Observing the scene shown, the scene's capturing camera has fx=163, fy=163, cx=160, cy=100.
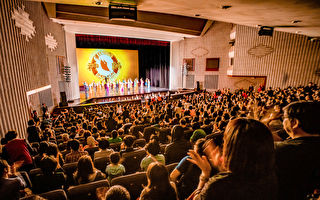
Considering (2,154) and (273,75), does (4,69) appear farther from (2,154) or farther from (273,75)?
(273,75)

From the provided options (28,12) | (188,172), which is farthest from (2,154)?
(28,12)

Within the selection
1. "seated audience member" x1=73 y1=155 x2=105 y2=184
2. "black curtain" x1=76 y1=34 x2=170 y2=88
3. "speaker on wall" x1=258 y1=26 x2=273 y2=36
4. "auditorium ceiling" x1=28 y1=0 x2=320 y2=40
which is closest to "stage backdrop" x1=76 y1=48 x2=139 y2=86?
"black curtain" x1=76 y1=34 x2=170 y2=88

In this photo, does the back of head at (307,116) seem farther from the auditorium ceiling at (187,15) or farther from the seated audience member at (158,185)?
the auditorium ceiling at (187,15)

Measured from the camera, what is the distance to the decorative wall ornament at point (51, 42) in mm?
9682

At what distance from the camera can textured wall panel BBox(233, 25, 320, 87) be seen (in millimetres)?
11305

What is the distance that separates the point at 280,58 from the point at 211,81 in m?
5.87

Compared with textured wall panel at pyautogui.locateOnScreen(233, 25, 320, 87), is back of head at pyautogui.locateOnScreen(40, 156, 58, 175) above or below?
below

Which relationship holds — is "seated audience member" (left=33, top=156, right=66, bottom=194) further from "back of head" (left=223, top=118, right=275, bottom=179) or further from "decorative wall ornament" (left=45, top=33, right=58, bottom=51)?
"decorative wall ornament" (left=45, top=33, right=58, bottom=51)

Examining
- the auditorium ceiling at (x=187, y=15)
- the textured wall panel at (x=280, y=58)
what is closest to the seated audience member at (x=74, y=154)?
the auditorium ceiling at (x=187, y=15)

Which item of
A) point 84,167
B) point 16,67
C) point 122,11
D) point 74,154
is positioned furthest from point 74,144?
point 16,67

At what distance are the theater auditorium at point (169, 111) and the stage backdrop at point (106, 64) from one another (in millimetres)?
124

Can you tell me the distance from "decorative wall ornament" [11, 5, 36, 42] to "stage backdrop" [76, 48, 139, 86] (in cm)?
1075

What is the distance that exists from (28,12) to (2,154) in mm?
6883

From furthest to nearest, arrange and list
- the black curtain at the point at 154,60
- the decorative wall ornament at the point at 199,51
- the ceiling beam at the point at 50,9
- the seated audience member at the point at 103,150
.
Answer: the black curtain at the point at 154,60 → the decorative wall ornament at the point at 199,51 → the ceiling beam at the point at 50,9 → the seated audience member at the point at 103,150
